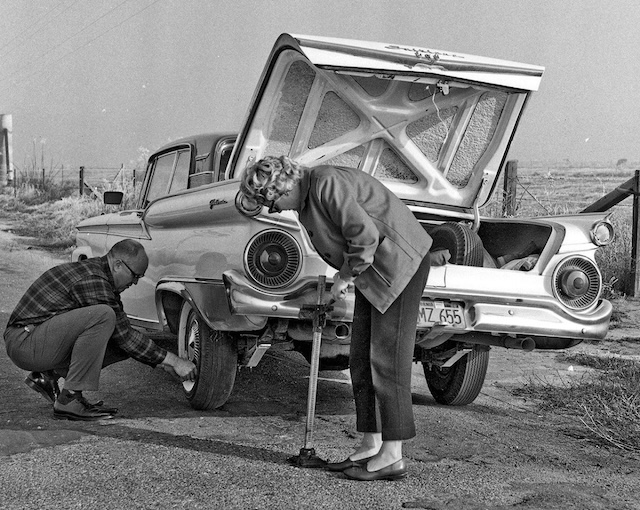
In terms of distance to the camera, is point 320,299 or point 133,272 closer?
point 320,299

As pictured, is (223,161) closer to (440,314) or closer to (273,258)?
(273,258)

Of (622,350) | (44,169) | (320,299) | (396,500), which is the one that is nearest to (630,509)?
(396,500)

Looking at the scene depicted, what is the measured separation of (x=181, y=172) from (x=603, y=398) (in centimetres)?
358

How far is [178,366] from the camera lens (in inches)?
201

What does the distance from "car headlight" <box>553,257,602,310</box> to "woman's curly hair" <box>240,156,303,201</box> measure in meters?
2.02

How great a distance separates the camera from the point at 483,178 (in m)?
6.20

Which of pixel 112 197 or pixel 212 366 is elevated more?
pixel 112 197

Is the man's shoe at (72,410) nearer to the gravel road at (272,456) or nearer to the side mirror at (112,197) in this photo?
the gravel road at (272,456)

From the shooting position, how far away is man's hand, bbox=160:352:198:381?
510cm

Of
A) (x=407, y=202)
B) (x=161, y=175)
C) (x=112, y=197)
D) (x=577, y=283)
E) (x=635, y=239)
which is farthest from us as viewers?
(x=635, y=239)

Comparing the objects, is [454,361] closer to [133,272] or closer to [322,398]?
[322,398]

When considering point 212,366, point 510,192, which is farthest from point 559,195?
point 212,366

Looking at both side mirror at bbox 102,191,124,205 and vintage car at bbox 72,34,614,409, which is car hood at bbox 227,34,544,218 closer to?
vintage car at bbox 72,34,614,409

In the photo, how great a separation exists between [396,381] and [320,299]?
67 centimetres
